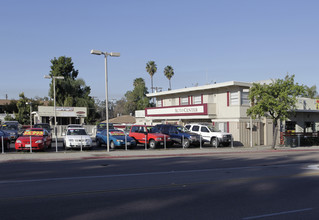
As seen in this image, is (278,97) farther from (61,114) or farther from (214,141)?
(61,114)

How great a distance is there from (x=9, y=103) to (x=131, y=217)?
81952 mm

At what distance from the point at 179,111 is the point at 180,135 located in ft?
30.4

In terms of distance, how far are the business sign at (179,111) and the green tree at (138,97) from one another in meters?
31.4

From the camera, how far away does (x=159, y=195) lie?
8.45 m

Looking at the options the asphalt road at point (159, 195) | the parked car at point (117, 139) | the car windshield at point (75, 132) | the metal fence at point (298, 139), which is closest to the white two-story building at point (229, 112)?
the metal fence at point (298, 139)

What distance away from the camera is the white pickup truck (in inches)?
1081

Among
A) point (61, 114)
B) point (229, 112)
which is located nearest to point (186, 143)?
point (229, 112)

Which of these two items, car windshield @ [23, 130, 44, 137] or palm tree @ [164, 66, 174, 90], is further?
palm tree @ [164, 66, 174, 90]

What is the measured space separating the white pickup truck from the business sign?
455 centimetres

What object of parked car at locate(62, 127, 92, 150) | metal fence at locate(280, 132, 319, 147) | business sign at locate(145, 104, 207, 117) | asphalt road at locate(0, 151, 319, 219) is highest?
business sign at locate(145, 104, 207, 117)

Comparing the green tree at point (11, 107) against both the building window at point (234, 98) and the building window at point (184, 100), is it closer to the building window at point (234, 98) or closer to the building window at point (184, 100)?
the building window at point (184, 100)

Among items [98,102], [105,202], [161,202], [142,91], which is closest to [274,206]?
[161,202]

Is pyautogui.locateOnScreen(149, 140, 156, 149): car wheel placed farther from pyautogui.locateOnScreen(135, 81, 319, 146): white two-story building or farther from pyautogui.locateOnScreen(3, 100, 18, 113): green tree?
pyautogui.locateOnScreen(3, 100, 18, 113): green tree

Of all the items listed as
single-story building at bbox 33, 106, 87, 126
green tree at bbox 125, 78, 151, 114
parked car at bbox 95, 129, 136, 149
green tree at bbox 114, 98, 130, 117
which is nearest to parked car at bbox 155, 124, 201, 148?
parked car at bbox 95, 129, 136, 149
